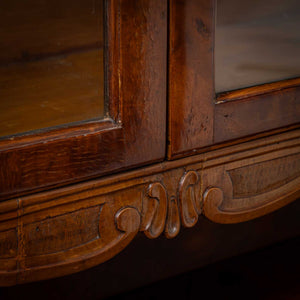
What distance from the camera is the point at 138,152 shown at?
550mm

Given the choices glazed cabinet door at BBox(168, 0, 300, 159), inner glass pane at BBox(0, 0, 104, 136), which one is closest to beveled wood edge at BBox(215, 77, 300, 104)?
glazed cabinet door at BBox(168, 0, 300, 159)

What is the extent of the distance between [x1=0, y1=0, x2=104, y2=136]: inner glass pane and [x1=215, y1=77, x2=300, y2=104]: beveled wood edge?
14cm

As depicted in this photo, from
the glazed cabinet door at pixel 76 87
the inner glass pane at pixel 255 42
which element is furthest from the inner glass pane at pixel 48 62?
the inner glass pane at pixel 255 42

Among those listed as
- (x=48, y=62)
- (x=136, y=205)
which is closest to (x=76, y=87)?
(x=48, y=62)

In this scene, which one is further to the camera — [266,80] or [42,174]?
[266,80]

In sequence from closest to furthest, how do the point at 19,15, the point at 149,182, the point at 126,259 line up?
1. the point at 19,15
2. the point at 149,182
3. the point at 126,259

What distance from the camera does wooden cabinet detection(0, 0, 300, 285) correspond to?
19.8 inches

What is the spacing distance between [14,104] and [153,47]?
0.47 feet

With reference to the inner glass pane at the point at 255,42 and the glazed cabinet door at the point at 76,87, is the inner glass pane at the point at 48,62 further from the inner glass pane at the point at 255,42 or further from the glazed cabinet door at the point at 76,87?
the inner glass pane at the point at 255,42

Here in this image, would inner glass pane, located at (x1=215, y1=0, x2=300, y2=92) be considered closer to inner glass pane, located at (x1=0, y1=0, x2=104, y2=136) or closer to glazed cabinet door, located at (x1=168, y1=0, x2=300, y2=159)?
glazed cabinet door, located at (x1=168, y1=0, x2=300, y2=159)

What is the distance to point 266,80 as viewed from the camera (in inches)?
24.4

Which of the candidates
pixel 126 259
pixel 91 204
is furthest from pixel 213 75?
pixel 126 259

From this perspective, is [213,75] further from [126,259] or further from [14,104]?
[126,259]

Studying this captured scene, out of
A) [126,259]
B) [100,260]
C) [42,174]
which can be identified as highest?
[42,174]
